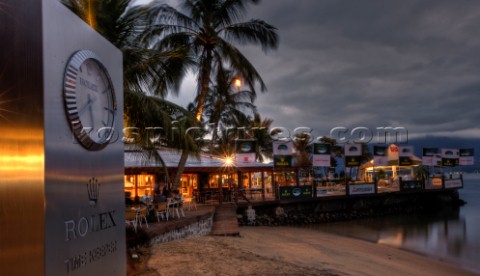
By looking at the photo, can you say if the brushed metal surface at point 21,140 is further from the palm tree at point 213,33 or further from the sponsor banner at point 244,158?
the sponsor banner at point 244,158

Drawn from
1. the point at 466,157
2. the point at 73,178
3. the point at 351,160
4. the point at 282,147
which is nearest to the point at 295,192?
the point at 282,147

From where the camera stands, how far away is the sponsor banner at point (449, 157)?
39500 mm

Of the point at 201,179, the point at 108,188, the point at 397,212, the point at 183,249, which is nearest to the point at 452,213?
the point at 397,212

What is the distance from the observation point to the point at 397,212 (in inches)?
1297

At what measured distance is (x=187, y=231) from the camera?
1299 cm

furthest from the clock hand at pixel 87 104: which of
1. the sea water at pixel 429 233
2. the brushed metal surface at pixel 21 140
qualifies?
the sea water at pixel 429 233

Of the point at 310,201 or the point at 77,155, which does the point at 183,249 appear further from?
the point at 310,201

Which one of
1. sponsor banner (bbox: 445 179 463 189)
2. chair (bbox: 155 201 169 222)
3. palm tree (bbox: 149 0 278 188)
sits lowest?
sponsor banner (bbox: 445 179 463 189)

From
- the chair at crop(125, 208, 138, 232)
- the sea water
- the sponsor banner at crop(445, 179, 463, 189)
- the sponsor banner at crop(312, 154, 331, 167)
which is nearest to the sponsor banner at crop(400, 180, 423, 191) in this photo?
the sea water

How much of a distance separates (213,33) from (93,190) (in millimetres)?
14690

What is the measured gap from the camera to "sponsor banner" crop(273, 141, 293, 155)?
24.7m

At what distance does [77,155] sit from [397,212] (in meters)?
33.3

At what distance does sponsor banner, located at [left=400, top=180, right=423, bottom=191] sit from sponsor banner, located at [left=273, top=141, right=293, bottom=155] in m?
13.5

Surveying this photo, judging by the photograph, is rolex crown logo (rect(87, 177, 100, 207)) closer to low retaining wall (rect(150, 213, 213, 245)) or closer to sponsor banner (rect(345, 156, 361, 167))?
low retaining wall (rect(150, 213, 213, 245))
